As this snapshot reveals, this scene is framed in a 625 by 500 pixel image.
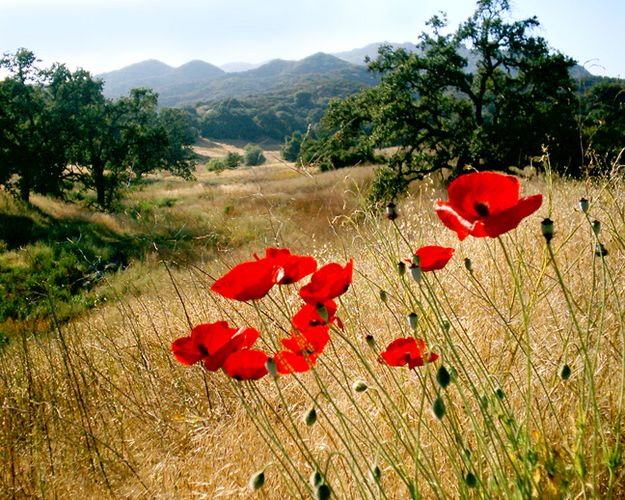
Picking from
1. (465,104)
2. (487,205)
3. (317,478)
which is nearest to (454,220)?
(487,205)

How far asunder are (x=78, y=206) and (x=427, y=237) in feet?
54.2

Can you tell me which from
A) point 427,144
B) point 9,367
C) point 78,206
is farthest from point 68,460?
point 78,206

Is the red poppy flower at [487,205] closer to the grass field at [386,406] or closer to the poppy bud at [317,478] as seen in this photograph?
the grass field at [386,406]

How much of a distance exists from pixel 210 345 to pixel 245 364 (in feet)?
0.31

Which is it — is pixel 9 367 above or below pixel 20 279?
above

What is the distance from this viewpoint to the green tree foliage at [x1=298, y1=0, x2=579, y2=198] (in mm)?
13445

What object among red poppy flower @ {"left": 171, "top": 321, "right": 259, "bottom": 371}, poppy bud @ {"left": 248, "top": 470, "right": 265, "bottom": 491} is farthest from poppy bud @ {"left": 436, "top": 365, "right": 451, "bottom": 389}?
red poppy flower @ {"left": 171, "top": 321, "right": 259, "bottom": 371}

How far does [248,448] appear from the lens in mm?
1992

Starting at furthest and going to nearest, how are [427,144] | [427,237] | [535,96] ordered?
1. [427,144]
2. [535,96]
3. [427,237]

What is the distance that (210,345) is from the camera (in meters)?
1.17

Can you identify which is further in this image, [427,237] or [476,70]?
[476,70]

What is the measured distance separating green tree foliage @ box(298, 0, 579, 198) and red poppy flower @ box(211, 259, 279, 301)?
12.1 meters

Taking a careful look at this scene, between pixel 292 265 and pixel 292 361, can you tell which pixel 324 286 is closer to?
pixel 292 265

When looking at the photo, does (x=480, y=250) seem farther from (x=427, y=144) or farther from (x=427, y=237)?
(x=427, y=144)
